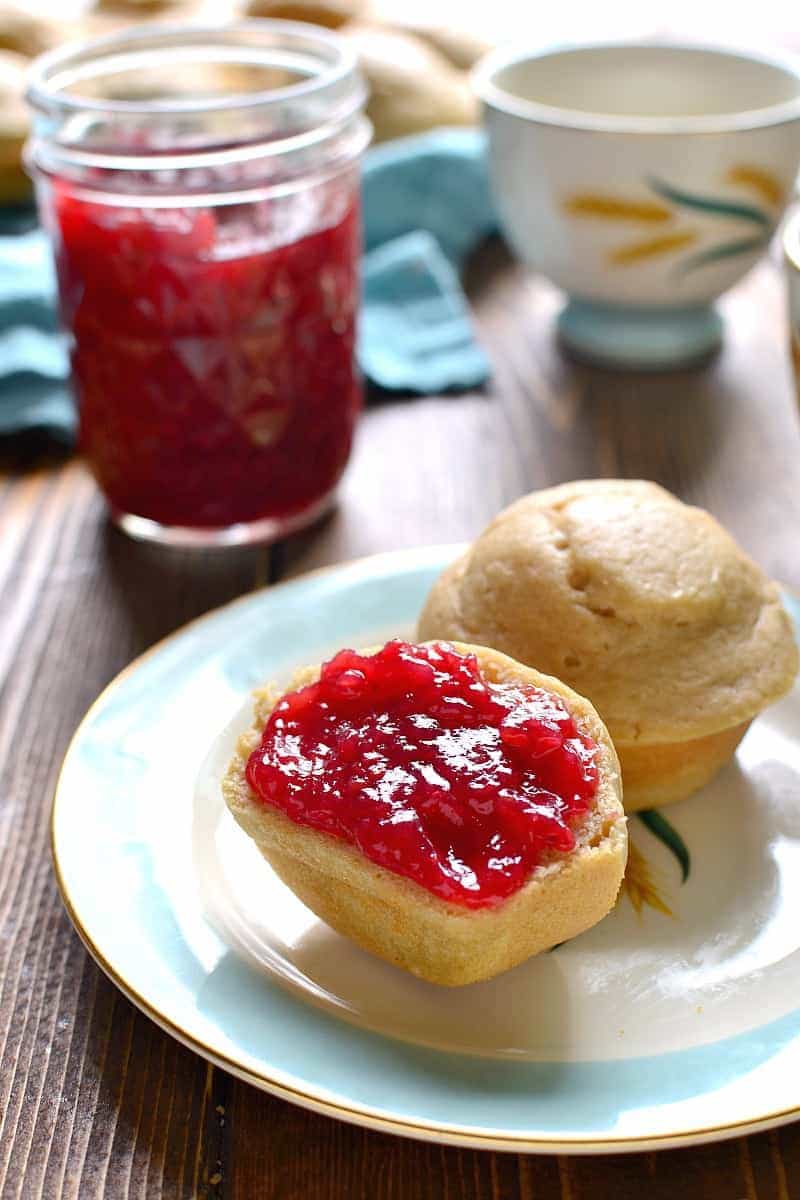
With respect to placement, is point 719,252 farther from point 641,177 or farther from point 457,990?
point 457,990

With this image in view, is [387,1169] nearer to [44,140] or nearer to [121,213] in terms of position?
[121,213]

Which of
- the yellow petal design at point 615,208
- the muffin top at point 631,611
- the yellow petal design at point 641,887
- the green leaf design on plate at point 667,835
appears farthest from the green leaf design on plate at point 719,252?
the yellow petal design at point 641,887

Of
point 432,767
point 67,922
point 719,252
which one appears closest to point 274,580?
point 67,922

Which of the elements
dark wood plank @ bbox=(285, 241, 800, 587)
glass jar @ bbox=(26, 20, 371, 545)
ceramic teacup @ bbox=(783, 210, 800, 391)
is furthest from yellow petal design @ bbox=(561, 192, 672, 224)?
glass jar @ bbox=(26, 20, 371, 545)

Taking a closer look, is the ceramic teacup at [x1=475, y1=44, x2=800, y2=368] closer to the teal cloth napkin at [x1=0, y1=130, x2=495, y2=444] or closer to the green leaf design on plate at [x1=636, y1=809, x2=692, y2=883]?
the teal cloth napkin at [x1=0, y1=130, x2=495, y2=444]

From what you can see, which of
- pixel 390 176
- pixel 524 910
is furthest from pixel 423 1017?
pixel 390 176

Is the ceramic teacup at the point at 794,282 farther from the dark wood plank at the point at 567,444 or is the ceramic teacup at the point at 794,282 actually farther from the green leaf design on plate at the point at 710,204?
the green leaf design on plate at the point at 710,204
